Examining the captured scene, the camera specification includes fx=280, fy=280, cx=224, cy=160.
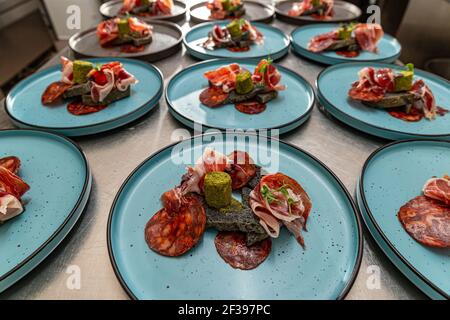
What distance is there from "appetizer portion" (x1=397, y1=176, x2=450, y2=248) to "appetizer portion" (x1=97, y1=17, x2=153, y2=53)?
85.4 inches

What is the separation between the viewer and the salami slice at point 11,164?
4.04ft

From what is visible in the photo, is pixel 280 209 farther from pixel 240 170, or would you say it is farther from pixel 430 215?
pixel 430 215

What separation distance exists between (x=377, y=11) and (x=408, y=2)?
1.02 feet

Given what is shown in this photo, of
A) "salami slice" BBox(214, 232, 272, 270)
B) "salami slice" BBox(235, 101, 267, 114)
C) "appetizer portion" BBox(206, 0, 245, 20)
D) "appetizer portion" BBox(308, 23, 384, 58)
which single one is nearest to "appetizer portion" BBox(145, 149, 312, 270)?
"salami slice" BBox(214, 232, 272, 270)

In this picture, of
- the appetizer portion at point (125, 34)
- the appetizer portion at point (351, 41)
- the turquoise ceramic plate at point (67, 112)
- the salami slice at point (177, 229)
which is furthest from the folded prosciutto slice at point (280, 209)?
the appetizer portion at point (125, 34)

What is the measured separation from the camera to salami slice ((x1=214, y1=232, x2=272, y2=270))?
1.00 metres

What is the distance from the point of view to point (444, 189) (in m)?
1.14

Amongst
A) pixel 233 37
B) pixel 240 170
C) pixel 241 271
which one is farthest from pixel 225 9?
pixel 241 271

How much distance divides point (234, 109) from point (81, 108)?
901mm

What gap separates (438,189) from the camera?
1.15m

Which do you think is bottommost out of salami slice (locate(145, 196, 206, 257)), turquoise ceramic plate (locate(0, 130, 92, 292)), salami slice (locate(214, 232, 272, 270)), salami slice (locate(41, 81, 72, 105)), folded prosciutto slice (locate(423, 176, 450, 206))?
salami slice (locate(214, 232, 272, 270))

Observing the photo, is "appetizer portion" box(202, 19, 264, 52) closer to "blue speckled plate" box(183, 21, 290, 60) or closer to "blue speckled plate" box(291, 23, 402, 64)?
"blue speckled plate" box(183, 21, 290, 60)

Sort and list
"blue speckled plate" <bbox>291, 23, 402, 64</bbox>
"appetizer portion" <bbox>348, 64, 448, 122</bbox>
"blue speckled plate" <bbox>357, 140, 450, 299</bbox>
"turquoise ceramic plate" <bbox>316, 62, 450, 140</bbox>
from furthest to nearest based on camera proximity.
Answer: "blue speckled plate" <bbox>291, 23, 402, 64</bbox>, "appetizer portion" <bbox>348, 64, 448, 122</bbox>, "turquoise ceramic plate" <bbox>316, 62, 450, 140</bbox>, "blue speckled plate" <bbox>357, 140, 450, 299</bbox>
